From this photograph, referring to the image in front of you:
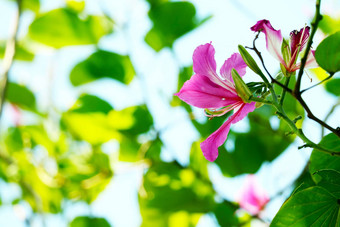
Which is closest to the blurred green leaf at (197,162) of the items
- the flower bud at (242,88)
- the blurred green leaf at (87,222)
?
the blurred green leaf at (87,222)

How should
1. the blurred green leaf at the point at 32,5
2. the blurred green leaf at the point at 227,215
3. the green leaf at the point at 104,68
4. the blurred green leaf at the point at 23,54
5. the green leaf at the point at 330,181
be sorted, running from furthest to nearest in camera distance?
the blurred green leaf at the point at 23,54
the blurred green leaf at the point at 32,5
the green leaf at the point at 104,68
the blurred green leaf at the point at 227,215
the green leaf at the point at 330,181

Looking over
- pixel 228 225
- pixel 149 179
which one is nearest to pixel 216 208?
pixel 228 225

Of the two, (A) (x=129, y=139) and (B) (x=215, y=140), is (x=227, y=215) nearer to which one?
(A) (x=129, y=139)

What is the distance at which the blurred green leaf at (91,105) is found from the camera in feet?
2.55

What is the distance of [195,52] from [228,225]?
410 millimetres

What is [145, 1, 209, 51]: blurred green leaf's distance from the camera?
78 centimetres

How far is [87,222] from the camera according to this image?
875 mm

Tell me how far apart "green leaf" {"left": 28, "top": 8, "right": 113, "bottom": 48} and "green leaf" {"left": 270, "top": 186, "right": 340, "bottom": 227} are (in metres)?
0.60

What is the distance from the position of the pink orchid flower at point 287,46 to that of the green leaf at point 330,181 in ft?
0.30

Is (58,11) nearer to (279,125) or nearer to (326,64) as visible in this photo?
(279,125)

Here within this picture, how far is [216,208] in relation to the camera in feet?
2.32

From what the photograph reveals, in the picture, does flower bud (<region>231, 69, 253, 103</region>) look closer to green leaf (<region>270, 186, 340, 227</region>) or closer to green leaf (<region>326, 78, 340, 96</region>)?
green leaf (<region>270, 186, 340, 227</region>)

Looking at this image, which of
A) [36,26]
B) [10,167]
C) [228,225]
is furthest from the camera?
[10,167]

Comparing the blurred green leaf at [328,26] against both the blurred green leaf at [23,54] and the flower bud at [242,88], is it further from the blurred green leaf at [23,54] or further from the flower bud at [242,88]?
the blurred green leaf at [23,54]
